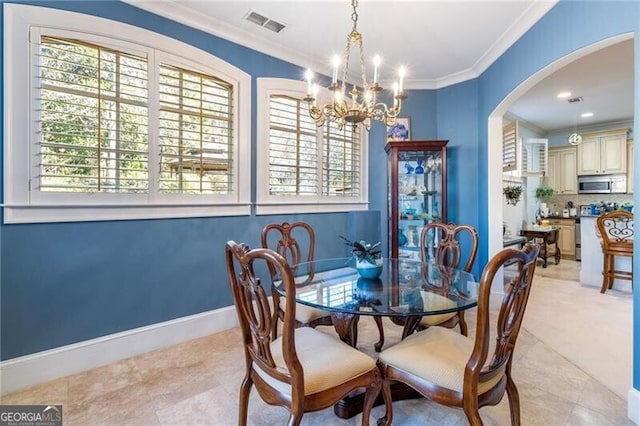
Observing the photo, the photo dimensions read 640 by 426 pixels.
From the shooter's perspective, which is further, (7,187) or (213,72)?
(213,72)

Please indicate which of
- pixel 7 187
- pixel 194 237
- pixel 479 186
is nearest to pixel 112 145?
pixel 7 187

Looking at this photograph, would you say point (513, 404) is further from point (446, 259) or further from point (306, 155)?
point (306, 155)

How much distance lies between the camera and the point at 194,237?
2.78m

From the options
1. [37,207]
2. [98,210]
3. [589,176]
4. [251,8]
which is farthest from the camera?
[589,176]

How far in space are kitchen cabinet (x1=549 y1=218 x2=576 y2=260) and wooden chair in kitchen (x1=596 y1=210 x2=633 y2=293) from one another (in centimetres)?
257

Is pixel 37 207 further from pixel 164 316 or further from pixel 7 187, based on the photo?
pixel 164 316

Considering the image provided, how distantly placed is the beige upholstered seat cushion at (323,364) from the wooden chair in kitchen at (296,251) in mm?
329

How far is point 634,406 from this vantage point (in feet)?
5.66

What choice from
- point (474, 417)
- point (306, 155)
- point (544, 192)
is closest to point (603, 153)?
point (544, 192)

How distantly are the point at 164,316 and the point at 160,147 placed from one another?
1436 mm

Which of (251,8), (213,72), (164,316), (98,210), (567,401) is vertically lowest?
(567,401)

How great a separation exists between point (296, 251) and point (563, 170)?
719 cm

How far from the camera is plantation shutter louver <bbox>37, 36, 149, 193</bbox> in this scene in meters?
2.11

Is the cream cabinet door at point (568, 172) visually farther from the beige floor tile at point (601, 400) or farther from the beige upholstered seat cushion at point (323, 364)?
the beige upholstered seat cushion at point (323, 364)
